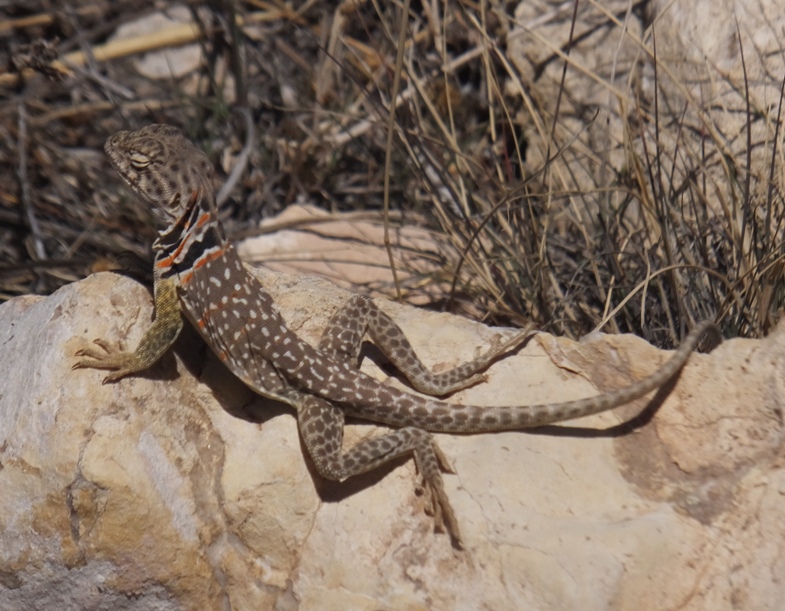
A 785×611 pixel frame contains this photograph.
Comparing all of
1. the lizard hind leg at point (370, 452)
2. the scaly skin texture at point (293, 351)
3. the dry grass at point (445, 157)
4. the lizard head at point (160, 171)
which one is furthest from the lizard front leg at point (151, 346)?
the dry grass at point (445, 157)

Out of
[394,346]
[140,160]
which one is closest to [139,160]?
[140,160]

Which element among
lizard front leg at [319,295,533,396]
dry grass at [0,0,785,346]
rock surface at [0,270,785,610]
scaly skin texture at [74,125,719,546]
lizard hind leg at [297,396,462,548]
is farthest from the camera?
dry grass at [0,0,785,346]

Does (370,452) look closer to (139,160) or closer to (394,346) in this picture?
(394,346)

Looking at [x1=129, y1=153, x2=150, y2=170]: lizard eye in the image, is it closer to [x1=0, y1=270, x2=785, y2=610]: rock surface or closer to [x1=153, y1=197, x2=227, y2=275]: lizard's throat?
[x1=153, y1=197, x2=227, y2=275]: lizard's throat

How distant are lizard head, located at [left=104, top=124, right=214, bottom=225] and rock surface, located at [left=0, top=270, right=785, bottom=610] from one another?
49 cm

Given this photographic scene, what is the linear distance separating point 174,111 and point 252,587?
13.4 ft

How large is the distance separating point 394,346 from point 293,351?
417mm

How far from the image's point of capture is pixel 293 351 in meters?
3.43

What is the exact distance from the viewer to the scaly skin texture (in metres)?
3.21

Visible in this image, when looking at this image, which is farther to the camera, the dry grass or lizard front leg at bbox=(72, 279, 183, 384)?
the dry grass

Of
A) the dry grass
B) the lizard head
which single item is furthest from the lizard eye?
the dry grass

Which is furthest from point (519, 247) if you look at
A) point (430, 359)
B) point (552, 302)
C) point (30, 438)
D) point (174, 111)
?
point (174, 111)

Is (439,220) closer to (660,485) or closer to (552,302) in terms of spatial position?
(552,302)

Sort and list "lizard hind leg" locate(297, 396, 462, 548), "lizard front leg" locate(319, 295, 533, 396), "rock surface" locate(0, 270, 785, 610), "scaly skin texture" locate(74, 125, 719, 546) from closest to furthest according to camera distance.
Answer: "rock surface" locate(0, 270, 785, 610)
"lizard hind leg" locate(297, 396, 462, 548)
"scaly skin texture" locate(74, 125, 719, 546)
"lizard front leg" locate(319, 295, 533, 396)
